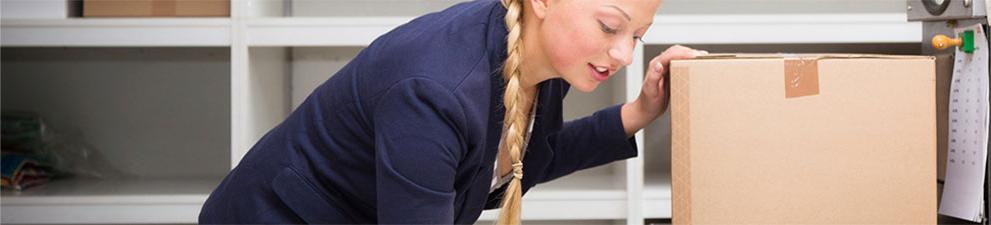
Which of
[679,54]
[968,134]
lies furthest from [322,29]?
[968,134]

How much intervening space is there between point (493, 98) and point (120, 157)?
4.66ft

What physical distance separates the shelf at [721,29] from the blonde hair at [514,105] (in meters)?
0.63

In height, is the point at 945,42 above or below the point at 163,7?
below

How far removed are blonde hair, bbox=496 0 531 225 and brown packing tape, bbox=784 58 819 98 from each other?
0.26 m

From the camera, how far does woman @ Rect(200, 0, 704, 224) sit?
2.73ft

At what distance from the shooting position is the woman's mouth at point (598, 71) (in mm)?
924

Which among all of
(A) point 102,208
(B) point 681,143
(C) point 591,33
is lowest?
(A) point 102,208

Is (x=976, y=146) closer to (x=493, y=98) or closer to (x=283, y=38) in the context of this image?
(x=493, y=98)

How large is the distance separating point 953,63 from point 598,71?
0.46 metres

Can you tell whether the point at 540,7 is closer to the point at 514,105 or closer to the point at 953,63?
the point at 514,105

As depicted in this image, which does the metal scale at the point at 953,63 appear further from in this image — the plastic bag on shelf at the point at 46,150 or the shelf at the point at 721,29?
the plastic bag on shelf at the point at 46,150

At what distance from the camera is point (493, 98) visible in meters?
0.94

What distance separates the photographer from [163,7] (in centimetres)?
167

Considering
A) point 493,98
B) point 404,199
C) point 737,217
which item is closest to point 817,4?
point 737,217
